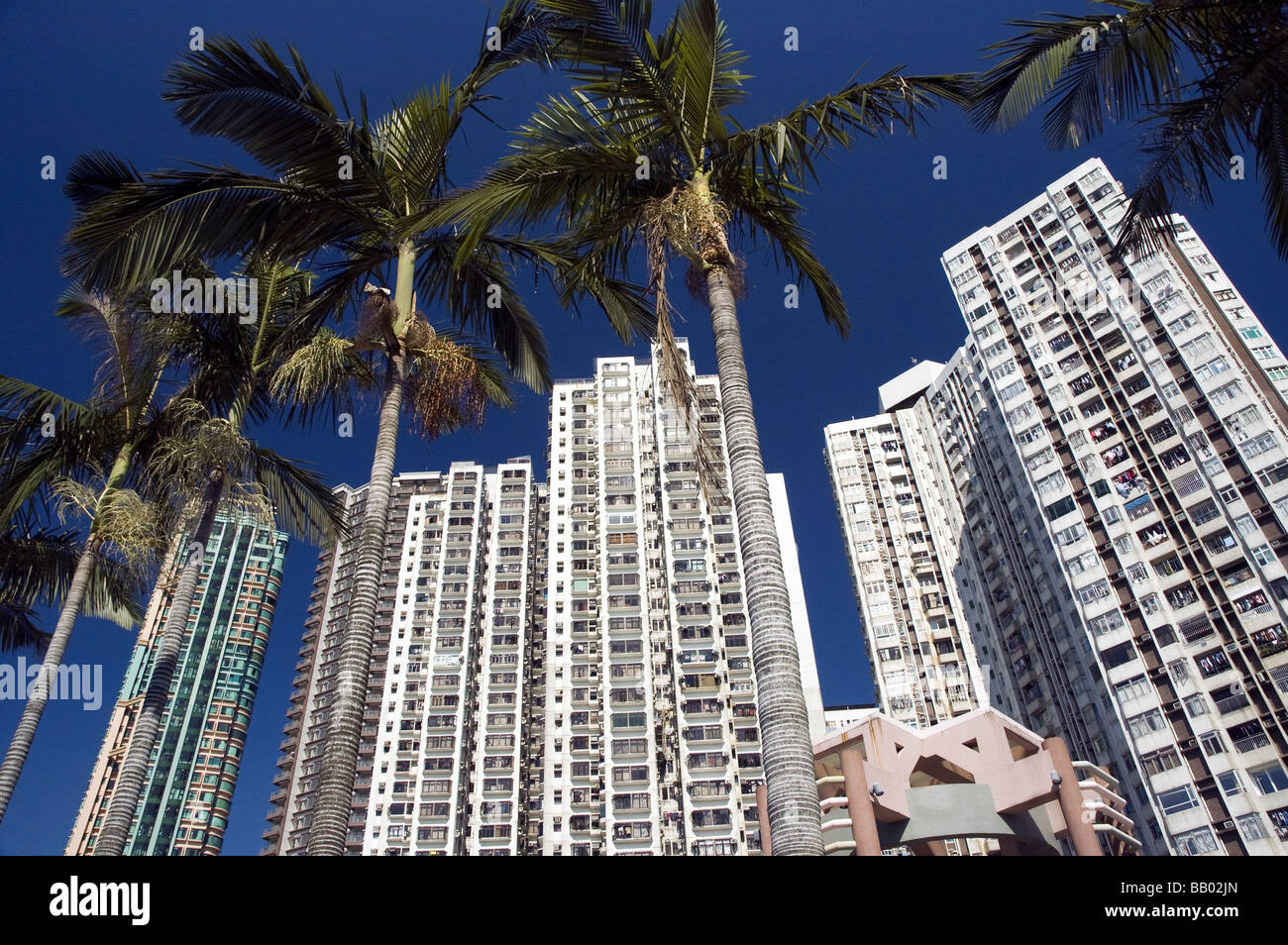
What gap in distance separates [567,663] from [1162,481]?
158 feet

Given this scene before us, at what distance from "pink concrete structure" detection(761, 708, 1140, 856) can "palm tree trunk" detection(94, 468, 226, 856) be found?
16.5 metres

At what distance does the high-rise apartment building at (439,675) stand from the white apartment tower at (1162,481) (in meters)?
48.9

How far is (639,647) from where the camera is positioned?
69.9m

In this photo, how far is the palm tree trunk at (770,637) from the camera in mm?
6168

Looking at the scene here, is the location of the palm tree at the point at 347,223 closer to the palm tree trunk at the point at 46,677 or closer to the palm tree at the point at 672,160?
the palm tree at the point at 672,160

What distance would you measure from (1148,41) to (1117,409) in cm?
5746

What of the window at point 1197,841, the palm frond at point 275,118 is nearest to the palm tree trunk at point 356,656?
the palm frond at point 275,118

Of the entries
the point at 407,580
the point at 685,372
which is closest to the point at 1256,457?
the point at 685,372

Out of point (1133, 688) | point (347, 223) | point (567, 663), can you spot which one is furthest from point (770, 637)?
point (567, 663)

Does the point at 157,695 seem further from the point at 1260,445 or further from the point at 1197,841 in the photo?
the point at 1260,445
